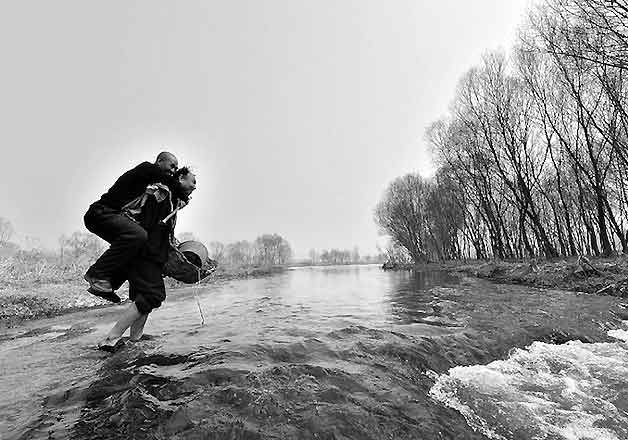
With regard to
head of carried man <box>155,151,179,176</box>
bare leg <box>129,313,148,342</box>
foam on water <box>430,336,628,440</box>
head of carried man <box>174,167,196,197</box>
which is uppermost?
head of carried man <box>155,151,179,176</box>

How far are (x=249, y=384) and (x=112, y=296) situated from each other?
A: 2.25m

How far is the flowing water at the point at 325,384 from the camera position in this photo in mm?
2203

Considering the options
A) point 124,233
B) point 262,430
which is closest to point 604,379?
point 262,430

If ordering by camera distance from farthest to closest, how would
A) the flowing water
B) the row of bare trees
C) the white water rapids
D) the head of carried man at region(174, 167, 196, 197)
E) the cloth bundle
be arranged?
the row of bare trees → the cloth bundle → the head of carried man at region(174, 167, 196, 197) → the white water rapids → the flowing water

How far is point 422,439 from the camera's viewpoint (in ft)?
7.01

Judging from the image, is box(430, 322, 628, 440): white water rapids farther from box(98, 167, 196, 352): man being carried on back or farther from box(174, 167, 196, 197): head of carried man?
box(174, 167, 196, 197): head of carried man

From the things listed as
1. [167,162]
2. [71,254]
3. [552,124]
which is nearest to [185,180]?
[167,162]

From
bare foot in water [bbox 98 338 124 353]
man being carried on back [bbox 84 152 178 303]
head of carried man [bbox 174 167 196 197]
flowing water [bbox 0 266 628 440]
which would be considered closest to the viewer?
flowing water [bbox 0 266 628 440]

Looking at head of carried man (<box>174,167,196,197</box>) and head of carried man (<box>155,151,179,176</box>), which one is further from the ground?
head of carried man (<box>155,151,179,176</box>)

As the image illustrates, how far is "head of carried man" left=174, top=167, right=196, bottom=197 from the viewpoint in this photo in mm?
4367

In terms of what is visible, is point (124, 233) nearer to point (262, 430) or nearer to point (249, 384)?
point (249, 384)

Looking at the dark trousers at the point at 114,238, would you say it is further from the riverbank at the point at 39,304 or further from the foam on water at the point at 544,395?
the riverbank at the point at 39,304

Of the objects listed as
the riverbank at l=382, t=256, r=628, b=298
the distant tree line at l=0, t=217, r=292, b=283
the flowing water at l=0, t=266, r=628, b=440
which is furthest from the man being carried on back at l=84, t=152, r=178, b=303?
the riverbank at l=382, t=256, r=628, b=298

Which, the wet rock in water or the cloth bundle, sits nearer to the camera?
the wet rock in water
